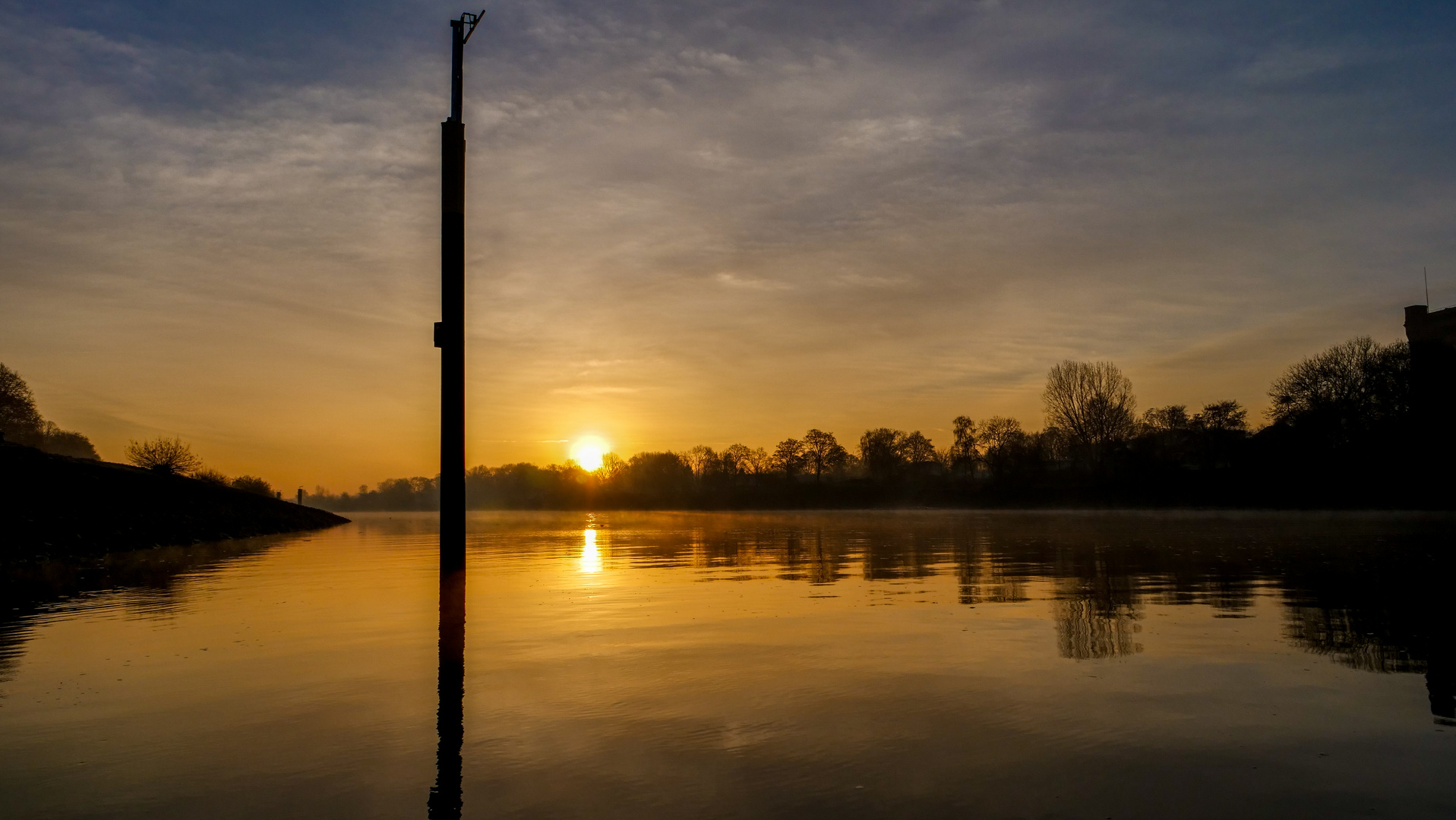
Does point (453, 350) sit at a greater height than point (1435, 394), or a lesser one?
lesser

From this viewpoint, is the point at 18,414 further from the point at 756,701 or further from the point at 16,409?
the point at 756,701

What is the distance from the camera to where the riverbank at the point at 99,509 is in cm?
2504

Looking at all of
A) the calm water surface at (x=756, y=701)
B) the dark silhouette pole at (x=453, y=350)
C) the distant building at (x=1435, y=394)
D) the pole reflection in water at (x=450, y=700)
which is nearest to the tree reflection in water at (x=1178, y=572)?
the calm water surface at (x=756, y=701)

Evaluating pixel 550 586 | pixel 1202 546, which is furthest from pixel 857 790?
→ pixel 1202 546

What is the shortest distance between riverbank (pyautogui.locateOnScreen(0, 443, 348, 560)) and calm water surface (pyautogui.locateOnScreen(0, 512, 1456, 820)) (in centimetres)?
1120

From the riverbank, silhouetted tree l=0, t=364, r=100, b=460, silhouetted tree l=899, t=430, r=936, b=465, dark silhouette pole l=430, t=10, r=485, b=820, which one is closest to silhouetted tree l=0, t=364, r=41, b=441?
silhouetted tree l=0, t=364, r=100, b=460

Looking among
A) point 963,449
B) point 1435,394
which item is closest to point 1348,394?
point 1435,394

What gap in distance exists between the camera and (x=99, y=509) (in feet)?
98.1

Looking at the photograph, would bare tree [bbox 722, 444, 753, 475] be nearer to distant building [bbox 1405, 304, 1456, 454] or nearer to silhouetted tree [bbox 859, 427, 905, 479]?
silhouetted tree [bbox 859, 427, 905, 479]

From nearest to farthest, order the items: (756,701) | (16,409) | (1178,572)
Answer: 1. (756,701)
2. (1178,572)
3. (16,409)

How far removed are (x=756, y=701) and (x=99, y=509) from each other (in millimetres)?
31756

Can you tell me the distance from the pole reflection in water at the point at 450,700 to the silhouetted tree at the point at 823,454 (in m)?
143

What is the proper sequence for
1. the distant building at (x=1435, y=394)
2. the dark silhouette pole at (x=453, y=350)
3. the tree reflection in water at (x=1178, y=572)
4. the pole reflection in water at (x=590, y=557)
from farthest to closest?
the distant building at (x=1435, y=394) < the pole reflection in water at (x=590, y=557) < the dark silhouette pole at (x=453, y=350) < the tree reflection in water at (x=1178, y=572)

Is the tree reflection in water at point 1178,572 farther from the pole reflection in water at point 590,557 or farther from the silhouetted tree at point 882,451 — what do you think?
the silhouetted tree at point 882,451
